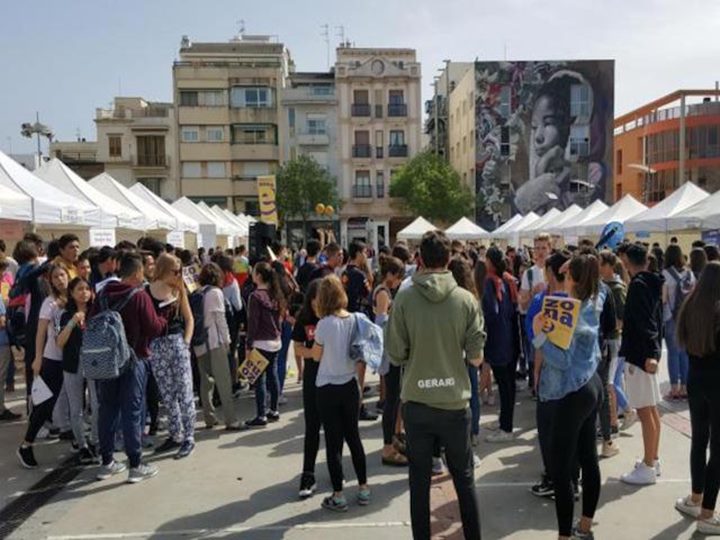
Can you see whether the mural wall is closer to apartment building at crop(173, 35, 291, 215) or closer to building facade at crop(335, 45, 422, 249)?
building facade at crop(335, 45, 422, 249)

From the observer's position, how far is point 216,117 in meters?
50.3

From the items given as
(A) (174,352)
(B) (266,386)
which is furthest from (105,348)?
(B) (266,386)

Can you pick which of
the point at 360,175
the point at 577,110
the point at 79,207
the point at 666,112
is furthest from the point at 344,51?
the point at 79,207

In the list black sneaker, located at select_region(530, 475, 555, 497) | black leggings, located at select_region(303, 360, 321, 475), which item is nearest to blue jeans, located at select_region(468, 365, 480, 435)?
black sneaker, located at select_region(530, 475, 555, 497)

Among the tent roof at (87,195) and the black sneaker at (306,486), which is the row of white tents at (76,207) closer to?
the tent roof at (87,195)

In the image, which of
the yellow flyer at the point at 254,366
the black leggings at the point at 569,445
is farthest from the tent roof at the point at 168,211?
the black leggings at the point at 569,445

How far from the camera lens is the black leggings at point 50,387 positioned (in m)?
5.65

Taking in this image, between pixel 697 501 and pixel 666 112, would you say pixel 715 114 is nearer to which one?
pixel 666 112

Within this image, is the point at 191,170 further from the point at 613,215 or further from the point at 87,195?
the point at 87,195

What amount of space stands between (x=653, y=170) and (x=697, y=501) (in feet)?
195

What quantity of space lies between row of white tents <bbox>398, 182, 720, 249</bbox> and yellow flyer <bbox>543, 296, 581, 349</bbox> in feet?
33.5

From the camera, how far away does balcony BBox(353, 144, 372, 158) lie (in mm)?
50625

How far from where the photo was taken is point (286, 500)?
4.84 meters

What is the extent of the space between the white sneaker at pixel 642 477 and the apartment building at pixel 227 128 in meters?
47.5
